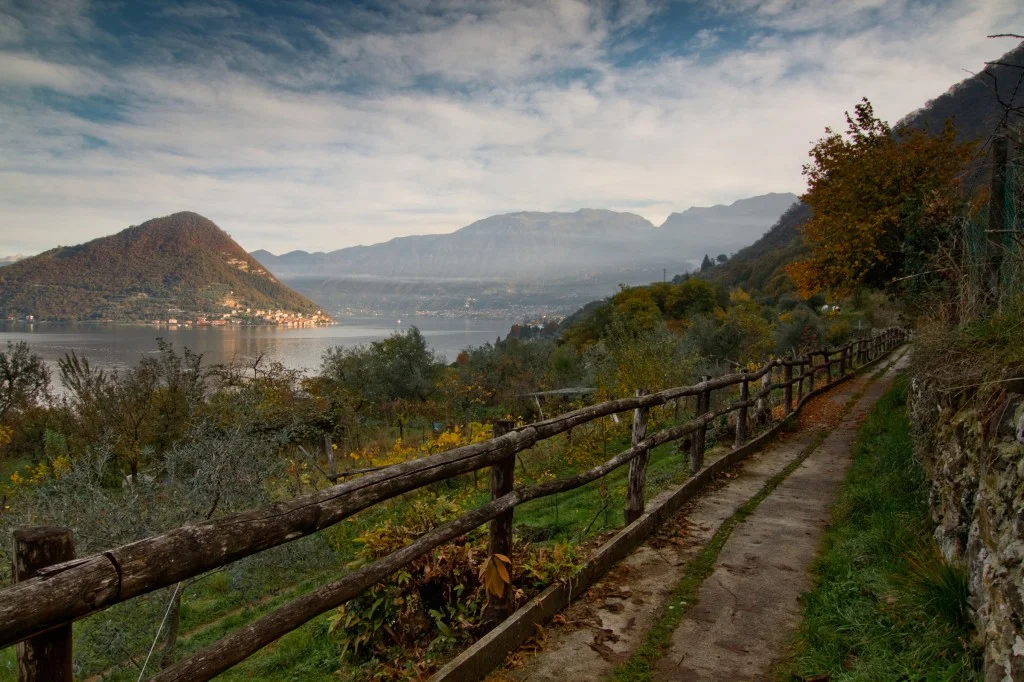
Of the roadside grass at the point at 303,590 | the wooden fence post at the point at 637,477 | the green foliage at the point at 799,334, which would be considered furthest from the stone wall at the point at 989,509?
the green foliage at the point at 799,334

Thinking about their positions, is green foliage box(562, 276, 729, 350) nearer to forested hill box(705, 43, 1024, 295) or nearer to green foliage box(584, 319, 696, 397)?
forested hill box(705, 43, 1024, 295)

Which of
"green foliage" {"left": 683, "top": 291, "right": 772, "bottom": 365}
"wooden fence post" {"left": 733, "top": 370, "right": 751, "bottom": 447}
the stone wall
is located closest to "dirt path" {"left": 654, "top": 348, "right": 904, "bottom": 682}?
the stone wall

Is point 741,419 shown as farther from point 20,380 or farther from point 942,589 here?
point 20,380

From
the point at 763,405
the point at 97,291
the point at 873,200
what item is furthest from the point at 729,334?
the point at 97,291

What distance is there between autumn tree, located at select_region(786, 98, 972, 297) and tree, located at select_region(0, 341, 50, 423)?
41344mm

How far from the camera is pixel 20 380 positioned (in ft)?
114

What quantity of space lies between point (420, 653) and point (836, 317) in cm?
4740

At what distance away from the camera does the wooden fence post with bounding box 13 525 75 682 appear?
1677mm

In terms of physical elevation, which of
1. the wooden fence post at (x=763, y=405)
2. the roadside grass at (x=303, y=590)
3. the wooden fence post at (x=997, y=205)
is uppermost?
the wooden fence post at (x=997, y=205)

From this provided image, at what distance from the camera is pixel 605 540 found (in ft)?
18.1

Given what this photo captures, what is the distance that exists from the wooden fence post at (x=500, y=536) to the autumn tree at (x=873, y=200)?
1233 cm

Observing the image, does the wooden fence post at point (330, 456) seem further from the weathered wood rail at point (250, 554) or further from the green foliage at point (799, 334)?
the green foliage at point (799, 334)

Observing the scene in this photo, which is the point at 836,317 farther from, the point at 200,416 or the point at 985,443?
the point at 985,443

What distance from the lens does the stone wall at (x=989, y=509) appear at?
2649 mm
